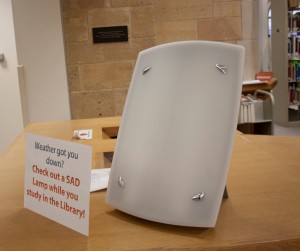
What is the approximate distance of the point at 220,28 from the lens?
3.91 meters

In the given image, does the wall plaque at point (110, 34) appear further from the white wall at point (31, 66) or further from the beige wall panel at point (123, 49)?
the white wall at point (31, 66)

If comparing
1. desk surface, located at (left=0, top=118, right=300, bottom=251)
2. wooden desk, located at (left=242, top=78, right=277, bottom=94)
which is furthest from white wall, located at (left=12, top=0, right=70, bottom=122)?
desk surface, located at (left=0, top=118, right=300, bottom=251)

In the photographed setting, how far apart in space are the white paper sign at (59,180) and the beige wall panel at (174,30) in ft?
10.5

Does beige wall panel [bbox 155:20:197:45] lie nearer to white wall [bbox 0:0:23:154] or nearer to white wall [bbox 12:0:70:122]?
white wall [bbox 12:0:70:122]

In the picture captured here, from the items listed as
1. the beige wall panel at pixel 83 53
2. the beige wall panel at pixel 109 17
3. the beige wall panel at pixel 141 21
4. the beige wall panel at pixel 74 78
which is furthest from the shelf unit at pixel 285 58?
the beige wall panel at pixel 74 78

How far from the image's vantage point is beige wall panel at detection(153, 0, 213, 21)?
3.84 metres

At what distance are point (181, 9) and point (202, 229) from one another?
11.2 feet

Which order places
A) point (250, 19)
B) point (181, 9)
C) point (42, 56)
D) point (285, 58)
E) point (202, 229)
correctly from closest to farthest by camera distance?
point (202, 229)
point (42, 56)
point (181, 9)
point (250, 19)
point (285, 58)

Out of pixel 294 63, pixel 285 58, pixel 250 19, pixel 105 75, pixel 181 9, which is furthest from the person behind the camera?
pixel 294 63

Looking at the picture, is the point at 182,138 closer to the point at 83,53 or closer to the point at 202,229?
the point at 202,229

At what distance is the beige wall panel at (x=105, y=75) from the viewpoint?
3.70 metres

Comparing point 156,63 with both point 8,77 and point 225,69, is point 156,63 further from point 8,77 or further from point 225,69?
point 8,77

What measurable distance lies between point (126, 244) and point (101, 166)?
21.8 inches

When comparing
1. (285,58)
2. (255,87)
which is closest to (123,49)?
(255,87)
